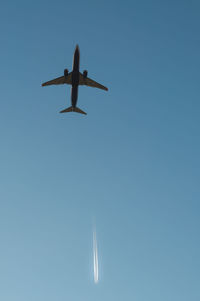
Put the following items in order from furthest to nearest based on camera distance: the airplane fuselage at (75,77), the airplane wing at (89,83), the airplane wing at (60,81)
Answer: the airplane wing at (89,83)
the airplane wing at (60,81)
the airplane fuselage at (75,77)

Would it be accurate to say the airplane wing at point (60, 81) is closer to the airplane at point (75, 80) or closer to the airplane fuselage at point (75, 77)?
the airplane at point (75, 80)

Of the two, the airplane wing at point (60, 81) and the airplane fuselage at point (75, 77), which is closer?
the airplane fuselage at point (75, 77)

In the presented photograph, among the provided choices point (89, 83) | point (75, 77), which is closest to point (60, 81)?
point (89, 83)

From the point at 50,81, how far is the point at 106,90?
12380 mm

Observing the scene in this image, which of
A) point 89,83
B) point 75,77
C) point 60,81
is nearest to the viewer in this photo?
point 75,77

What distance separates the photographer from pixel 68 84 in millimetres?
78562

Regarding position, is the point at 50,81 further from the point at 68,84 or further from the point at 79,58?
the point at 79,58

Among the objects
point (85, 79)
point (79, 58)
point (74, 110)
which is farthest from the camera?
point (74, 110)

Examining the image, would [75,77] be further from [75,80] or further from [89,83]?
[89,83]

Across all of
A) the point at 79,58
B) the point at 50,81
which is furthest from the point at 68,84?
the point at 79,58

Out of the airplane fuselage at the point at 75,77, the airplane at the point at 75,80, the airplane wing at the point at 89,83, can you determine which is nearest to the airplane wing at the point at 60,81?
the airplane at the point at 75,80

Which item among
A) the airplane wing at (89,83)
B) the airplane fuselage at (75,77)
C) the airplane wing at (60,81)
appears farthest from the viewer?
the airplane wing at (89,83)

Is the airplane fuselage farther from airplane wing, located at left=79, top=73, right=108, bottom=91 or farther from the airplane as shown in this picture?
airplane wing, located at left=79, top=73, right=108, bottom=91

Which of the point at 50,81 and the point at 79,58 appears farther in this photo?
the point at 50,81
